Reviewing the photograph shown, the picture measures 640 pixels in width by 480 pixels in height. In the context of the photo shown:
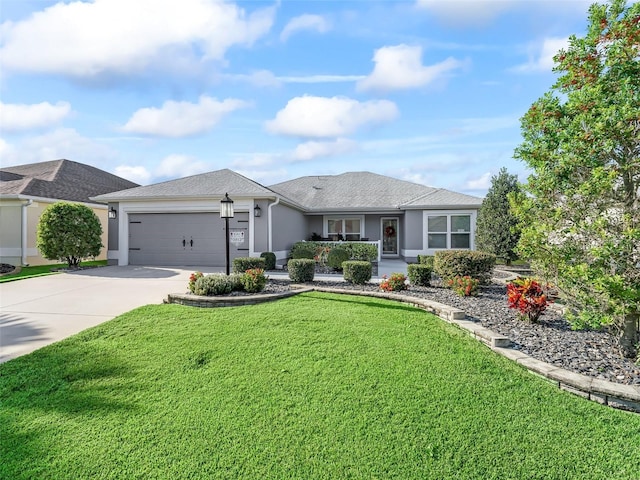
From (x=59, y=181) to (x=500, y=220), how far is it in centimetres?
2013

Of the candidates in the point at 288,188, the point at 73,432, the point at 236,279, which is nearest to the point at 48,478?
the point at 73,432

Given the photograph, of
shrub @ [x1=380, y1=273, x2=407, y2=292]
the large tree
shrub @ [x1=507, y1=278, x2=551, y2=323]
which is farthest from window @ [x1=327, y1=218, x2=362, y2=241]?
the large tree

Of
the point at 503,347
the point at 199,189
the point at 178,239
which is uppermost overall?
the point at 199,189

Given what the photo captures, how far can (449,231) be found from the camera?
585 inches

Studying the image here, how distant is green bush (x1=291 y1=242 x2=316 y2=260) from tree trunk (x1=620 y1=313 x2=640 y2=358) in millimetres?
9514

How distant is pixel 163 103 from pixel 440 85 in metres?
8.31

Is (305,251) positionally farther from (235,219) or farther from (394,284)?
(394,284)

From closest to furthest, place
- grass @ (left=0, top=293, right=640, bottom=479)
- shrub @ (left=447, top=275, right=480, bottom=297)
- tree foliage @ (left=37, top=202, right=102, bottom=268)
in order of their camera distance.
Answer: grass @ (left=0, top=293, right=640, bottom=479), shrub @ (left=447, top=275, right=480, bottom=297), tree foliage @ (left=37, top=202, right=102, bottom=268)

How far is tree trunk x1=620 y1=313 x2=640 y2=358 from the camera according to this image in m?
3.98

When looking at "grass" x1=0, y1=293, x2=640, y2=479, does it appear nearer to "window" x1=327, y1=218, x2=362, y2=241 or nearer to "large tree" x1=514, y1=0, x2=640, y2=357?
"large tree" x1=514, y1=0, x2=640, y2=357

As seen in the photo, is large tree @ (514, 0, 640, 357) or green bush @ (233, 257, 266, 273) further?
green bush @ (233, 257, 266, 273)

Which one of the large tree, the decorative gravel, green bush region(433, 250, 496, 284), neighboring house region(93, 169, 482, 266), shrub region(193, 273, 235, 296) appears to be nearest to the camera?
the decorative gravel

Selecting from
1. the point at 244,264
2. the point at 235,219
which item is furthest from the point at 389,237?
the point at 244,264

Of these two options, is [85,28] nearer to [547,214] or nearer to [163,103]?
[163,103]
